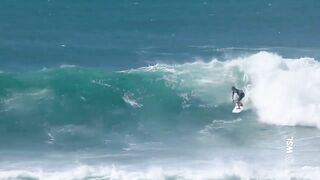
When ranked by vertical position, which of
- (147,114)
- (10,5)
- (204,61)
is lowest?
(147,114)

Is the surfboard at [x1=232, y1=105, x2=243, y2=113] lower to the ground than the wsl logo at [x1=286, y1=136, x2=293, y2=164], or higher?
higher

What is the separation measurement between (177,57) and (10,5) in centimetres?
931

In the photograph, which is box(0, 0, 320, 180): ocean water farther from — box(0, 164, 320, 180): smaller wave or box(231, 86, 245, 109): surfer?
box(231, 86, 245, 109): surfer

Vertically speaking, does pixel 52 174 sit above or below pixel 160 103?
below

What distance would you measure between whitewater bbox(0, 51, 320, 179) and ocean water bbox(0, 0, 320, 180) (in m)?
0.05

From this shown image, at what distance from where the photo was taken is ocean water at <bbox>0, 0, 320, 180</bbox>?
→ 3806 centimetres

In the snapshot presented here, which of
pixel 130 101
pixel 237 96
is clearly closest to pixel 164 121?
pixel 130 101

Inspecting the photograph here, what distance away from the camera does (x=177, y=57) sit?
44469 millimetres

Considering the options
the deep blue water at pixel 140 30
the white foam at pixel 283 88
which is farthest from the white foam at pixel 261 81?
the deep blue water at pixel 140 30

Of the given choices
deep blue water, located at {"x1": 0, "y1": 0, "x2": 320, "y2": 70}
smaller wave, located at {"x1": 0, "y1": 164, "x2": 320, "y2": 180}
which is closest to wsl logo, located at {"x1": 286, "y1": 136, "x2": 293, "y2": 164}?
smaller wave, located at {"x1": 0, "y1": 164, "x2": 320, "y2": 180}

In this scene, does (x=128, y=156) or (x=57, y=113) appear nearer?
(x=128, y=156)

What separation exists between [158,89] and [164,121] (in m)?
1.99

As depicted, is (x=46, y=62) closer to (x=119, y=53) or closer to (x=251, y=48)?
(x=119, y=53)

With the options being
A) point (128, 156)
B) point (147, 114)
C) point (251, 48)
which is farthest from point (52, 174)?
point (251, 48)
